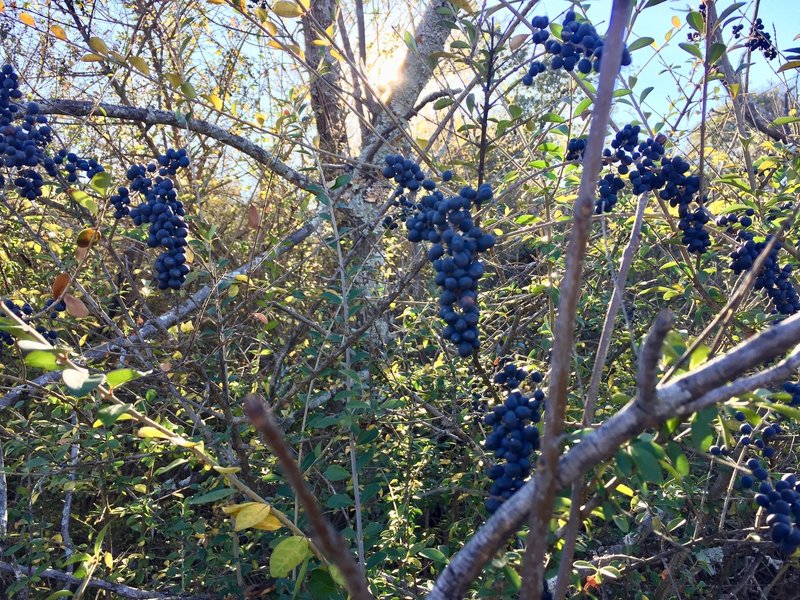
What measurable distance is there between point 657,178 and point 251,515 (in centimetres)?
149

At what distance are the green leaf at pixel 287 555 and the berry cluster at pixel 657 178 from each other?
1357 millimetres

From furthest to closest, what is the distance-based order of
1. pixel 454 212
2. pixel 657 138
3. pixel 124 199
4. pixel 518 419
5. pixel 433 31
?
pixel 433 31, pixel 124 199, pixel 657 138, pixel 454 212, pixel 518 419

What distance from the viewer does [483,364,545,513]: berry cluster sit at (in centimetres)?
132

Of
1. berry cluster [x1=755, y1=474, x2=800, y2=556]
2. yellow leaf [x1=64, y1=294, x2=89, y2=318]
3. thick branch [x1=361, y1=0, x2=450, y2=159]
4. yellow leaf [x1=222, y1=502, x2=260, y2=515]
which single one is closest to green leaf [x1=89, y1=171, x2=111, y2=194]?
yellow leaf [x1=64, y1=294, x2=89, y2=318]

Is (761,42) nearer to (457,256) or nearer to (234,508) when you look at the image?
(457,256)

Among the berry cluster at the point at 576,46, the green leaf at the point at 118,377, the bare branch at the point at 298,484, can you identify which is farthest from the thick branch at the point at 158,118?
the bare branch at the point at 298,484

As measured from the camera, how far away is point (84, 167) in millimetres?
2398

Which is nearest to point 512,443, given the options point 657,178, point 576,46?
point 657,178

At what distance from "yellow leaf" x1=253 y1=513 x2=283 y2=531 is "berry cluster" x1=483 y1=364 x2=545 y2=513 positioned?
1.35 feet

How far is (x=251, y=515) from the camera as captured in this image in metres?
1.16

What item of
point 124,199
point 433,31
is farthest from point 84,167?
point 433,31

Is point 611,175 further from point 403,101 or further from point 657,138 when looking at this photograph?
point 403,101

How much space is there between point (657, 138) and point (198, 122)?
2.24 meters

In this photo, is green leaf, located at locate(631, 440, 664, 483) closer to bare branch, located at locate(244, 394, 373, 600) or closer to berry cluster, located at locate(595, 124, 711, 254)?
bare branch, located at locate(244, 394, 373, 600)
